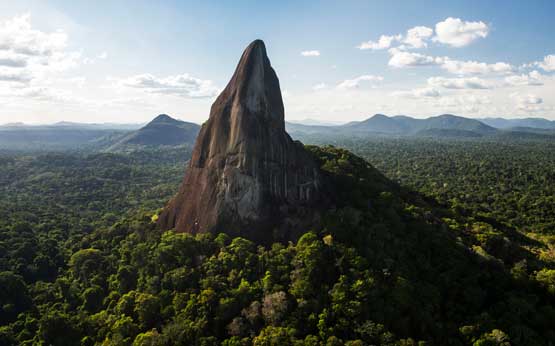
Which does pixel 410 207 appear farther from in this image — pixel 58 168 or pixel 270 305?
pixel 58 168

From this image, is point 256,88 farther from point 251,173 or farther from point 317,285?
point 317,285

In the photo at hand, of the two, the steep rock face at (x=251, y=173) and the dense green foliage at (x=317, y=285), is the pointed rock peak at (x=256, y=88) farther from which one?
the dense green foliage at (x=317, y=285)

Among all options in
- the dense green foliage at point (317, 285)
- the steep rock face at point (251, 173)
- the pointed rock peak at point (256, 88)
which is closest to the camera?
the dense green foliage at point (317, 285)

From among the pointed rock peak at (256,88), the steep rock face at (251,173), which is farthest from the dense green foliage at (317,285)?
the pointed rock peak at (256,88)

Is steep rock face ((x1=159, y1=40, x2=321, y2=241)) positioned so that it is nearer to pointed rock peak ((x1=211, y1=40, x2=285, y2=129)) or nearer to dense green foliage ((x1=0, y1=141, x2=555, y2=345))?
pointed rock peak ((x1=211, y1=40, x2=285, y2=129))


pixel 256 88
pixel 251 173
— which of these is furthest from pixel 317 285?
pixel 256 88

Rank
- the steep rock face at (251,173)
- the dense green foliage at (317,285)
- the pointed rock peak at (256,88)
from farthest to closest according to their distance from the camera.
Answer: the pointed rock peak at (256,88) < the steep rock face at (251,173) < the dense green foliage at (317,285)
